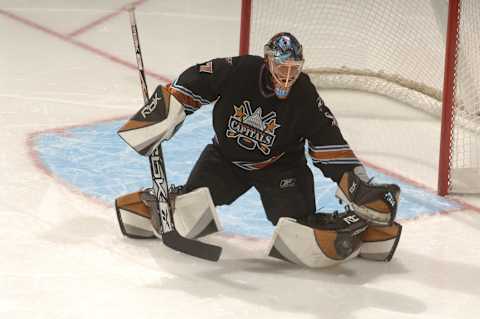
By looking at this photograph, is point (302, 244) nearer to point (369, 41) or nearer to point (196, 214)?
point (196, 214)

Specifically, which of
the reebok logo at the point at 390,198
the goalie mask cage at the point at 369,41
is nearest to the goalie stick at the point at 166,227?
the reebok logo at the point at 390,198

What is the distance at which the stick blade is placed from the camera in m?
3.14

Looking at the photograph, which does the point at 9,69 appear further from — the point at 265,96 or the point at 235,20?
the point at 265,96

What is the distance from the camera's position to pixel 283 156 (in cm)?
322

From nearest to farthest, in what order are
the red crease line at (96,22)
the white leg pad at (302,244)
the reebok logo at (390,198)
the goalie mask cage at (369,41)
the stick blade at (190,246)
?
the reebok logo at (390,198) → the white leg pad at (302,244) → the stick blade at (190,246) → the goalie mask cage at (369,41) → the red crease line at (96,22)

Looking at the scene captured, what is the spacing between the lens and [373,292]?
3006 millimetres

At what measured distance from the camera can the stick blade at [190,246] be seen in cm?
314

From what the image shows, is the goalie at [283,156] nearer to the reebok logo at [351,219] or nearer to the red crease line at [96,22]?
the reebok logo at [351,219]

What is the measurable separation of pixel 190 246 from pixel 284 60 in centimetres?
65

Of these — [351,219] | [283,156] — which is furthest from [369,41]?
[351,219]

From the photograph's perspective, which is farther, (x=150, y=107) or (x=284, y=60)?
(x=150, y=107)

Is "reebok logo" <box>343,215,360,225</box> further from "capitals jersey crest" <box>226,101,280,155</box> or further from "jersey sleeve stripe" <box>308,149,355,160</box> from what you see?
"capitals jersey crest" <box>226,101,280,155</box>

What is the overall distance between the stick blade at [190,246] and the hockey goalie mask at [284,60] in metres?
0.54

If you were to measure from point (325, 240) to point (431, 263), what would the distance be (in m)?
0.41
